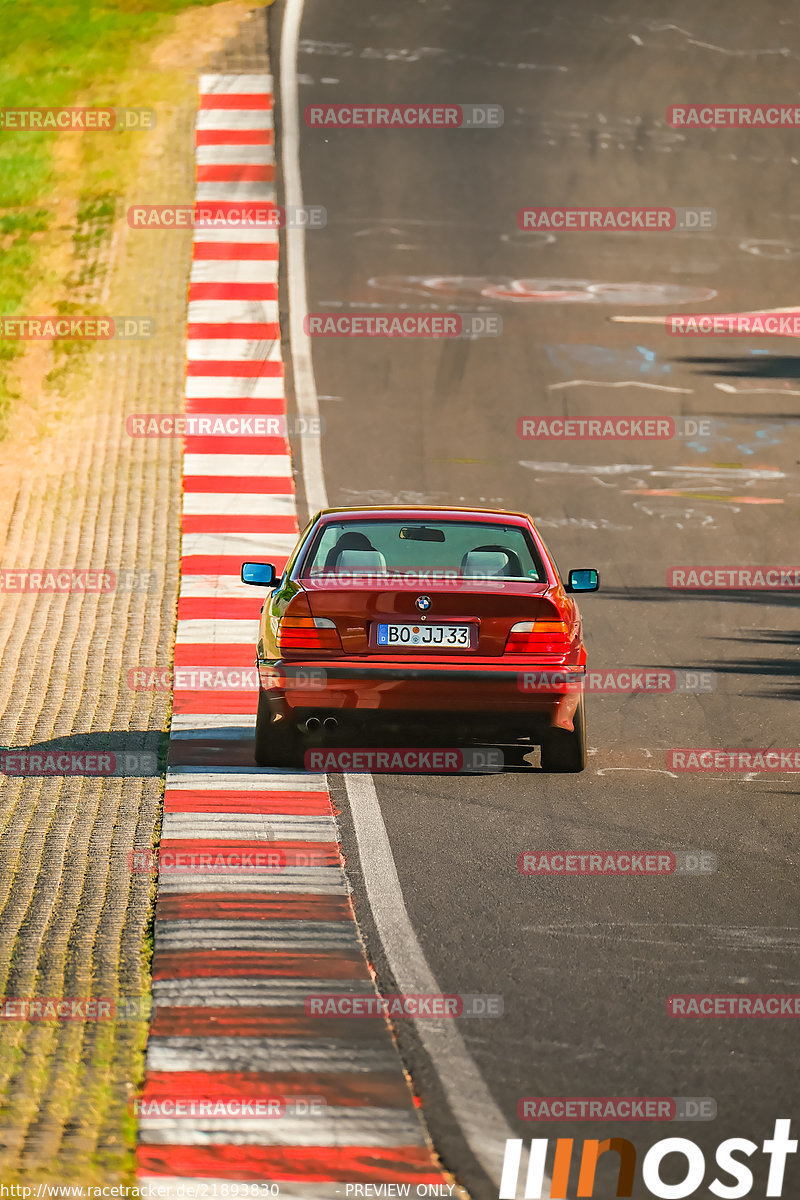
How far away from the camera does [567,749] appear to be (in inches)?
333

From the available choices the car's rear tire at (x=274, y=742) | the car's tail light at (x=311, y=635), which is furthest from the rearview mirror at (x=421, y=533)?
the car's rear tire at (x=274, y=742)

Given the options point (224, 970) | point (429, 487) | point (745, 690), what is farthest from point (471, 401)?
point (224, 970)

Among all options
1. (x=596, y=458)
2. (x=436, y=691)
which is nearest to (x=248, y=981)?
(x=436, y=691)

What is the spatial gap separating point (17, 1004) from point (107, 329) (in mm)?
16309

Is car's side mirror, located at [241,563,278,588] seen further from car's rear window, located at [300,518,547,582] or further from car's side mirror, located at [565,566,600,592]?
car's side mirror, located at [565,566,600,592]

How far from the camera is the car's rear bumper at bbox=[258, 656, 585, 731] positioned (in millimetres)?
8086

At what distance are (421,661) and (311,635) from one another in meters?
0.64

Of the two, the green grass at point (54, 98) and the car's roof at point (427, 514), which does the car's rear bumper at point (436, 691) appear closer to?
the car's roof at point (427, 514)

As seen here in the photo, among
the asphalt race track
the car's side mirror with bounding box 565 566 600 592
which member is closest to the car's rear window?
the car's side mirror with bounding box 565 566 600 592

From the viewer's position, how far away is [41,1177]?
423 cm

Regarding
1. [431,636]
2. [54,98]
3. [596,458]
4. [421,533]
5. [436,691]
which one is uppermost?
[54,98]

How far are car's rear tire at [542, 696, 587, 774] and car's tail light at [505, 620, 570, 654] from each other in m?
0.37

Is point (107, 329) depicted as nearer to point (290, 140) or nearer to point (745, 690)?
point (290, 140)

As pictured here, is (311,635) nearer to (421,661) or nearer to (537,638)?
(421,661)
